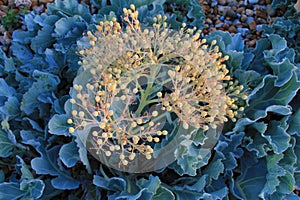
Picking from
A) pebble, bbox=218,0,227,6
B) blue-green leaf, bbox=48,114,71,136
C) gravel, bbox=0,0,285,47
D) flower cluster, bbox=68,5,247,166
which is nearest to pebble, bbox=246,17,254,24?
gravel, bbox=0,0,285,47

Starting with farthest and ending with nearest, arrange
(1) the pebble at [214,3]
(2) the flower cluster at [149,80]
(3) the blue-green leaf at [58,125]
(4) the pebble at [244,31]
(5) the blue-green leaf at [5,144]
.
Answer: (1) the pebble at [214,3]
(4) the pebble at [244,31]
(5) the blue-green leaf at [5,144]
(3) the blue-green leaf at [58,125]
(2) the flower cluster at [149,80]

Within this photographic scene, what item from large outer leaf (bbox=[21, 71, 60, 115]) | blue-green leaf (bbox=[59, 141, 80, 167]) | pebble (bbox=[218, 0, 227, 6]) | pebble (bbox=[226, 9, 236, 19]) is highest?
large outer leaf (bbox=[21, 71, 60, 115])

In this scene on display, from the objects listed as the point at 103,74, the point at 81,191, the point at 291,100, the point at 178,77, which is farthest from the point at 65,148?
the point at 291,100

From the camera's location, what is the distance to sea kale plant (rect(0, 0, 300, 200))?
1.54 metres

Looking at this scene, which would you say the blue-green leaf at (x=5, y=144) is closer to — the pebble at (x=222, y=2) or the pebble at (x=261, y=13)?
the pebble at (x=222, y=2)

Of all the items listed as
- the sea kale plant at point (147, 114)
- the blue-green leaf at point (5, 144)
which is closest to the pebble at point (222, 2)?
the sea kale plant at point (147, 114)

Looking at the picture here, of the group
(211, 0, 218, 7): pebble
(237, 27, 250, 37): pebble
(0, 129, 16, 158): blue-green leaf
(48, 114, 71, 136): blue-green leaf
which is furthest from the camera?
(211, 0, 218, 7): pebble

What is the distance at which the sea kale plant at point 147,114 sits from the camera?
1.54 metres

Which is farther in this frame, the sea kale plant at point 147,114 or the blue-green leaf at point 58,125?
the blue-green leaf at point 58,125

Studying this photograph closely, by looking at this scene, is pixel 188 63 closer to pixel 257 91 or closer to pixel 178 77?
pixel 178 77

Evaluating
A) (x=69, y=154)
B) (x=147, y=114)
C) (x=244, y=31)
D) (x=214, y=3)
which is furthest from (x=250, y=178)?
(x=214, y=3)

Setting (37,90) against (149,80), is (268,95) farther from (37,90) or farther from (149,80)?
(37,90)

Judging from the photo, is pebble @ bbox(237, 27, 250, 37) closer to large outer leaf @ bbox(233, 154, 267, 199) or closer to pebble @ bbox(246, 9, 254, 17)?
pebble @ bbox(246, 9, 254, 17)

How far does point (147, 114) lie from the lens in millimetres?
1515
